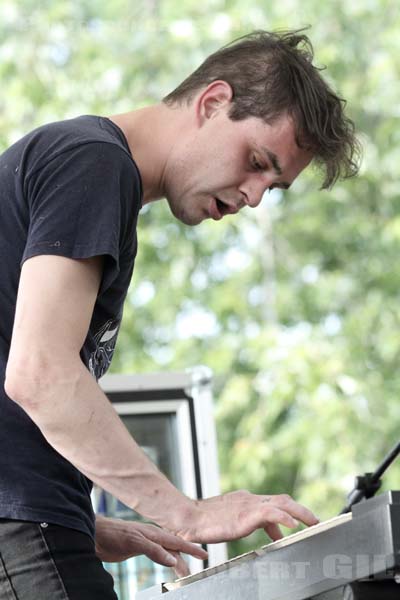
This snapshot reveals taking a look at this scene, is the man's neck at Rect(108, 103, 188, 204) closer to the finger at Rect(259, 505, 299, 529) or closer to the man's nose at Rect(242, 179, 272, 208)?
the man's nose at Rect(242, 179, 272, 208)

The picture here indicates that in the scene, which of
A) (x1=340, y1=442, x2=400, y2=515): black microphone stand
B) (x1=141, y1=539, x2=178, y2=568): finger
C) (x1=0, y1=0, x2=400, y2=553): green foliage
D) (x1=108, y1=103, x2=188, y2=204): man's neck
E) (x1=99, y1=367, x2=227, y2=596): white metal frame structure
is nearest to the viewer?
(x1=108, y1=103, x2=188, y2=204): man's neck

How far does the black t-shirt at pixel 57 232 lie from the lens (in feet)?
4.20

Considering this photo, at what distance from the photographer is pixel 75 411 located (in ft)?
4.07

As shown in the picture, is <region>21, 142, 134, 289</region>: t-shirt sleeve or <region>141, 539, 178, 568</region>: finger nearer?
<region>21, 142, 134, 289</region>: t-shirt sleeve

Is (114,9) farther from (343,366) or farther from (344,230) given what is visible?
(343,366)

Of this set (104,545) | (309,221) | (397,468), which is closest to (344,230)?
(309,221)

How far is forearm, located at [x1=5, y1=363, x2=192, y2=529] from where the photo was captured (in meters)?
1.24

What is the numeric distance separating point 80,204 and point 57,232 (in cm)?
4

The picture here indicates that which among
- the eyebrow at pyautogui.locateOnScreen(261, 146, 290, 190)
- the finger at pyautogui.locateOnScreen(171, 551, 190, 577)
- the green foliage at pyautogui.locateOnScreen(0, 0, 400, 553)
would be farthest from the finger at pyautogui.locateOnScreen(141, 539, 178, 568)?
the green foliage at pyautogui.locateOnScreen(0, 0, 400, 553)

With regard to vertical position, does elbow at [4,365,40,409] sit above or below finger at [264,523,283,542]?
above

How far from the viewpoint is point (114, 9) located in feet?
23.2

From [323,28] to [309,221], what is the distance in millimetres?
1194

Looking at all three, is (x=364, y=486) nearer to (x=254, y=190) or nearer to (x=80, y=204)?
(x=254, y=190)

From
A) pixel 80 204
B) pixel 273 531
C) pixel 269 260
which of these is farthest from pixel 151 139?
pixel 269 260
